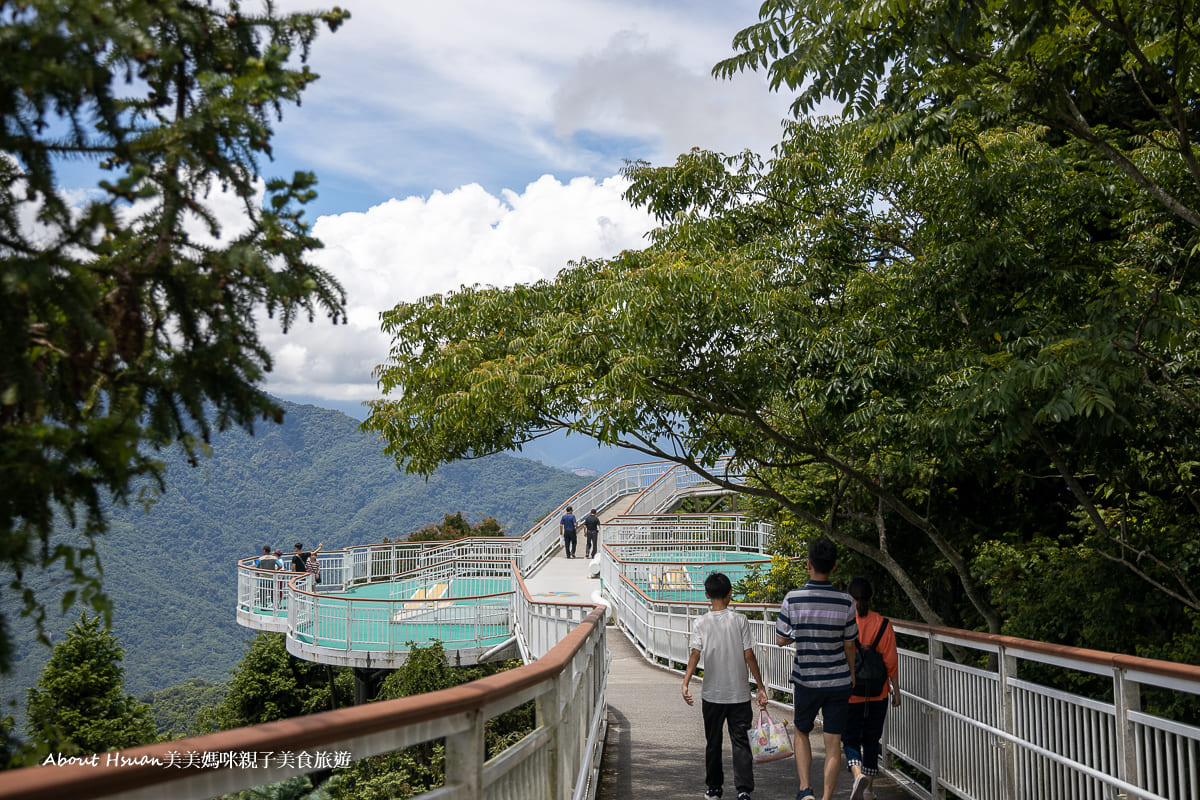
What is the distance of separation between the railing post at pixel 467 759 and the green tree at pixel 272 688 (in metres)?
27.6

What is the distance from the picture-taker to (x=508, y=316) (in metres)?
10.7

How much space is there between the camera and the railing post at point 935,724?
6684mm

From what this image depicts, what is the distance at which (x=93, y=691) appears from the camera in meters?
19.8

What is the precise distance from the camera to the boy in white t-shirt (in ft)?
20.5

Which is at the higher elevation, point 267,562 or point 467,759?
point 467,759

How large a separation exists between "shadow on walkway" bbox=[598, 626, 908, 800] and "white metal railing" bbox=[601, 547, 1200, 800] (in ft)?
2.47

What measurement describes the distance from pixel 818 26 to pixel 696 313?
3.24 meters

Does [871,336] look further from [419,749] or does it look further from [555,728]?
[419,749]

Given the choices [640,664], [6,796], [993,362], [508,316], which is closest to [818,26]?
[993,362]

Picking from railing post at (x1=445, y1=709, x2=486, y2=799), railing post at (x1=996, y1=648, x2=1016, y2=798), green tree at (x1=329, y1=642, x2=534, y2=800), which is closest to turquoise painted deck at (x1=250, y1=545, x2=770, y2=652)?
green tree at (x1=329, y1=642, x2=534, y2=800)

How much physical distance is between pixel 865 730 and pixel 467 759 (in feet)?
16.2

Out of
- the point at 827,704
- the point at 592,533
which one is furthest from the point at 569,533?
the point at 827,704

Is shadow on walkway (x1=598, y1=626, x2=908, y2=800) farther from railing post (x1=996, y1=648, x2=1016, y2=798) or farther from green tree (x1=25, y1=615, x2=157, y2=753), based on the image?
green tree (x1=25, y1=615, x2=157, y2=753)

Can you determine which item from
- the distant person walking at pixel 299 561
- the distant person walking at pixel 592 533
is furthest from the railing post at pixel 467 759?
the distant person walking at pixel 592 533
